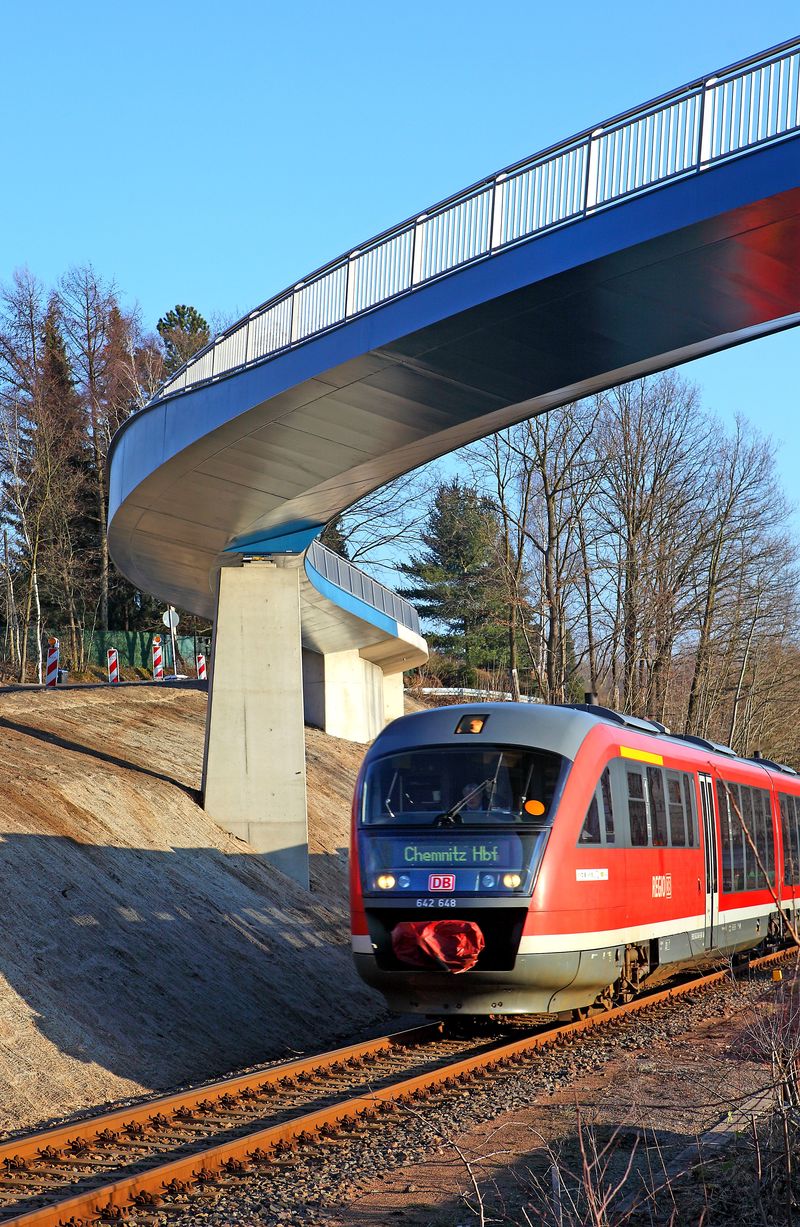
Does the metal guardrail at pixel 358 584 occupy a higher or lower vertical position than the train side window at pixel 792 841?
higher

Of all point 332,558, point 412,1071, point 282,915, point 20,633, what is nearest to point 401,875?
point 412,1071

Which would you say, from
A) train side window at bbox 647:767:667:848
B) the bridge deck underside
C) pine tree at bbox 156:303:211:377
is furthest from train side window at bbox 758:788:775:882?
pine tree at bbox 156:303:211:377

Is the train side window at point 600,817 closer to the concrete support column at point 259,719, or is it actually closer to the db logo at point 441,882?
the db logo at point 441,882

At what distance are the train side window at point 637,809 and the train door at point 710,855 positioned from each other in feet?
9.07

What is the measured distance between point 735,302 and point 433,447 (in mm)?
4631

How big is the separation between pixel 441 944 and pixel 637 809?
10.9ft

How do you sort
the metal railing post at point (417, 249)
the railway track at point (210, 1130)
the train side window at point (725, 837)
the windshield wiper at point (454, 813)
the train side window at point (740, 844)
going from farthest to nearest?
the train side window at point (740, 844)
the train side window at point (725, 837)
the metal railing post at point (417, 249)
the windshield wiper at point (454, 813)
the railway track at point (210, 1130)

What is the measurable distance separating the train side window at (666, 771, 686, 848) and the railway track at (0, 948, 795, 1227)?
3272 mm

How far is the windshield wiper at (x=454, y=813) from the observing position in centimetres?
1187

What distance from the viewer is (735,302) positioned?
1238cm

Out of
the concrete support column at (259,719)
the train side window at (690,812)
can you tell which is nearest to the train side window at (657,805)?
the train side window at (690,812)

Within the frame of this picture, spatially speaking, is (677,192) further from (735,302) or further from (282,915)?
(282,915)

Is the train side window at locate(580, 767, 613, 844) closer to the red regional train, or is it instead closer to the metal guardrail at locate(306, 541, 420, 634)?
the red regional train

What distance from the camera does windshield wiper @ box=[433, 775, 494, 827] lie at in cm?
1187
